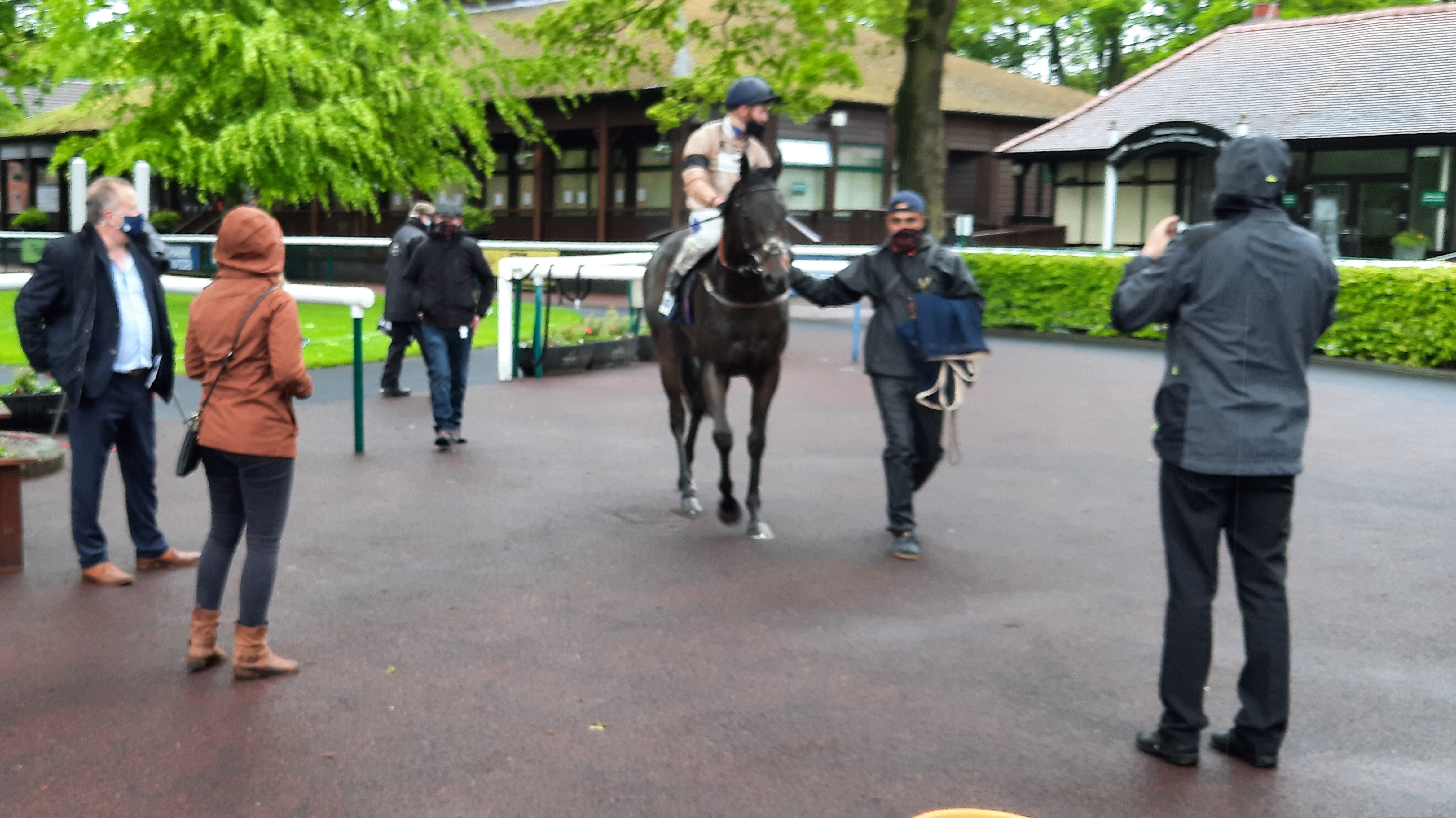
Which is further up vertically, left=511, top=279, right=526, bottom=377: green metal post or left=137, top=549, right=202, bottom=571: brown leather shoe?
left=511, top=279, right=526, bottom=377: green metal post

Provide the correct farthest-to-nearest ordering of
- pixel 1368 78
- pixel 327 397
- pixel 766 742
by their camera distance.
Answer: pixel 1368 78 → pixel 327 397 → pixel 766 742

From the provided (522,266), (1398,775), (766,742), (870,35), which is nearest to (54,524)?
(766,742)

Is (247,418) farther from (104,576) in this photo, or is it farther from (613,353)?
(613,353)

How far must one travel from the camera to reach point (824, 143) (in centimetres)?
3500

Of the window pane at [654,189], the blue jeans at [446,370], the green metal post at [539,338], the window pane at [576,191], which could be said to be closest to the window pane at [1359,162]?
the window pane at [654,189]

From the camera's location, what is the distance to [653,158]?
117 feet

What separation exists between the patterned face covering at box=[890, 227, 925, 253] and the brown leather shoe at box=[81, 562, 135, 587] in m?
4.06

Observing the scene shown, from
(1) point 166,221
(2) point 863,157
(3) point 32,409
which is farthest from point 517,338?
(1) point 166,221

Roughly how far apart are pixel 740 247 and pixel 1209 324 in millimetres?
3465

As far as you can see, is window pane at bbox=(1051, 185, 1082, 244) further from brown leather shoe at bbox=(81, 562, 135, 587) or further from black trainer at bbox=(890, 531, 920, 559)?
brown leather shoe at bbox=(81, 562, 135, 587)

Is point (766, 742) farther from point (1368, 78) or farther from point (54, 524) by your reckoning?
point (1368, 78)

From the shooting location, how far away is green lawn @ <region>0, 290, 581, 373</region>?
1619 centimetres

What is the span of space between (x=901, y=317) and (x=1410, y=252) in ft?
84.1

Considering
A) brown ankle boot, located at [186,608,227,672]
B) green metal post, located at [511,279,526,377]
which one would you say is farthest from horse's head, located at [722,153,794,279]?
green metal post, located at [511,279,526,377]
